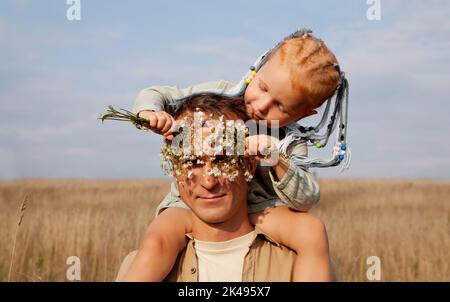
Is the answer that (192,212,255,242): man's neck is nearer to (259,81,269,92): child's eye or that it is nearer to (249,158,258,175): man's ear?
(249,158,258,175): man's ear

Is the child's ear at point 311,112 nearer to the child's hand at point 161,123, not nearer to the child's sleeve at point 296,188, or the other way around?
the child's sleeve at point 296,188

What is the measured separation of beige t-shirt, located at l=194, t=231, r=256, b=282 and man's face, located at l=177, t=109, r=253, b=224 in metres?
0.13

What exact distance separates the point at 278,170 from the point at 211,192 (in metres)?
0.33

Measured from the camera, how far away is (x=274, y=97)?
9.97ft

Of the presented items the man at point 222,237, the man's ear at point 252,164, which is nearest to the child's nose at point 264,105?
the man at point 222,237

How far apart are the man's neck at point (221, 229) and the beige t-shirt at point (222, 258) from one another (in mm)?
24

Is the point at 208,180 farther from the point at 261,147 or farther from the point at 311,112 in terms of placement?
the point at 311,112

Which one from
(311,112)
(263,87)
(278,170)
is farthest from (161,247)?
(311,112)

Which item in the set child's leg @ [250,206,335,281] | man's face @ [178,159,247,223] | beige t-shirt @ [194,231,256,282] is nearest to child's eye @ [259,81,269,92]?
man's face @ [178,159,247,223]

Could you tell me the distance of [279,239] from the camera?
2.90 m

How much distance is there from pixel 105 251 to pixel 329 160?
4.28m

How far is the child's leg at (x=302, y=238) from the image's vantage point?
8.93ft
